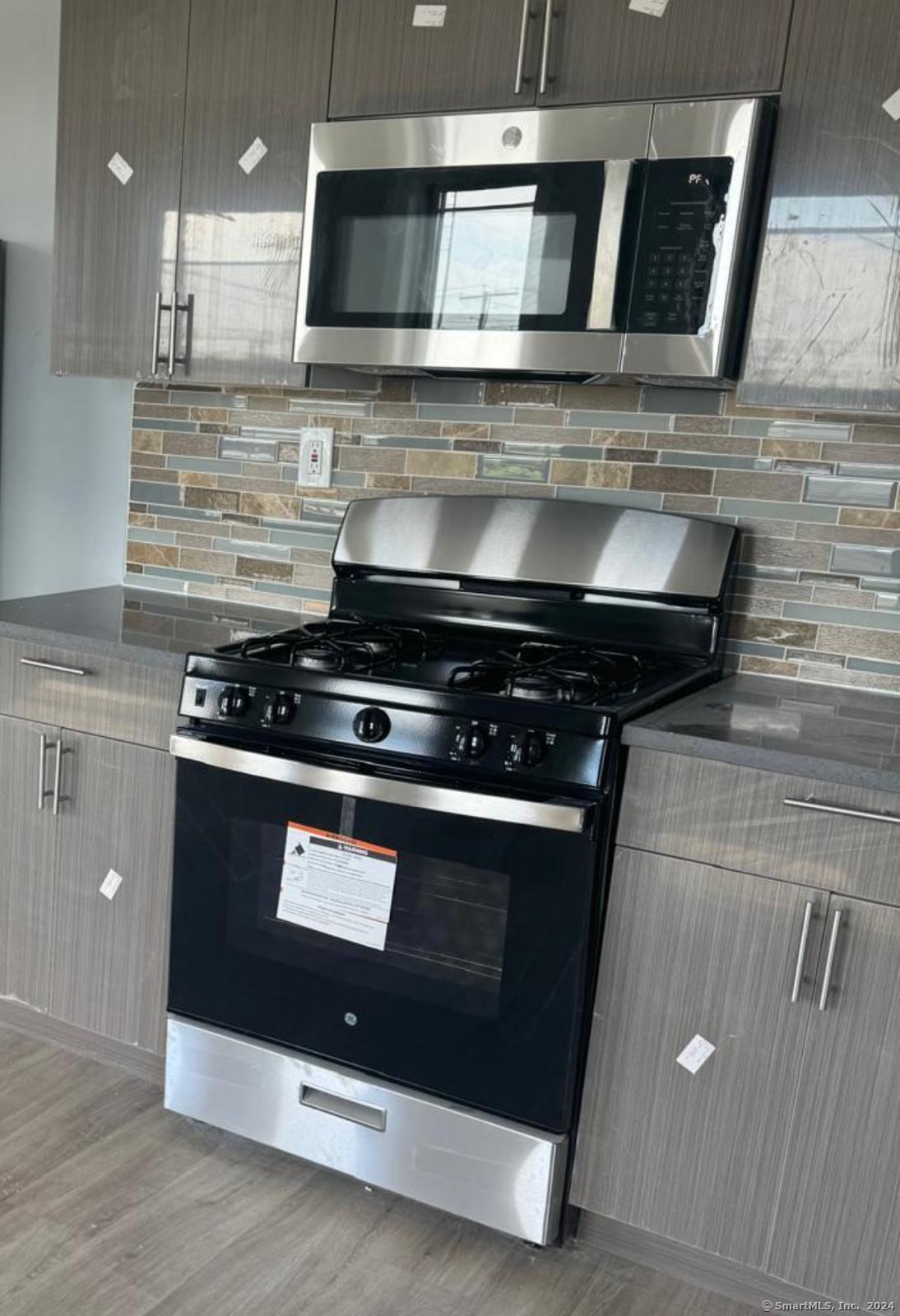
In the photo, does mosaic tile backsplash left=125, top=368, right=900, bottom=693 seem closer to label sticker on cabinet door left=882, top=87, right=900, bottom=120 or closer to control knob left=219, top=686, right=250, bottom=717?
label sticker on cabinet door left=882, top=87, right=900, bottom=120

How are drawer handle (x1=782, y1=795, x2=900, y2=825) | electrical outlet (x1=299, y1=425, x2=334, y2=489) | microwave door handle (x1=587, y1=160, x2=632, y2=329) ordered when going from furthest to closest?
electrical outlet (x1=299, y1=425, x2=334, y2=489)
microwave door handle (x1=587, y1=160, x2=632, y2=329)
drawer handle (x1=782, y1=795, x2=900, y2=825)

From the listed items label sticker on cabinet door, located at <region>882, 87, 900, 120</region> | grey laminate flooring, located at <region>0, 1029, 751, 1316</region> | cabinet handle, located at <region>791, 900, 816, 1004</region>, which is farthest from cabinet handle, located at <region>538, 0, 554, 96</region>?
grey laminate flooring, located at <region>0, 1029, 751, 1316</region>

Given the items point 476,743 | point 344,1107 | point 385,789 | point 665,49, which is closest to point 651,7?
point 665,49

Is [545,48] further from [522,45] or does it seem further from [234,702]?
[234,702]

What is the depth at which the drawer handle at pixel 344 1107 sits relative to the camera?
1.98 meters

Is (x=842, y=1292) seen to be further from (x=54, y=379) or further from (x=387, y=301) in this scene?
(x=54, y=379)

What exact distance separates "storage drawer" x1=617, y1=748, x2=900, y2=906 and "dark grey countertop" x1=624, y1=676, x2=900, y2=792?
0.02m

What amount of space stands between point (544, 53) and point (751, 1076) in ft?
5.77

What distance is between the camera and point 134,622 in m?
2.42

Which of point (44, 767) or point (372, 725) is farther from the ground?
point (372, 725)

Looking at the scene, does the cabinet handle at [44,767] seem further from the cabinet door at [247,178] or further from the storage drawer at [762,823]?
the storage drawer at [762,823]

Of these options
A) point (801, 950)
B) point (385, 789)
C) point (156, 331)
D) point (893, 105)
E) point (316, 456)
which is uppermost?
point (893, 105)

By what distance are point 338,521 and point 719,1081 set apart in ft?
4.87

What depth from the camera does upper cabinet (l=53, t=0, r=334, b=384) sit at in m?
2.29
